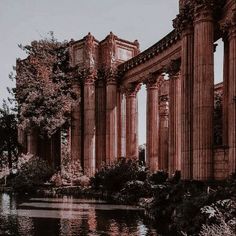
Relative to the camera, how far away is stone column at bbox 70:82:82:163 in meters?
48.1

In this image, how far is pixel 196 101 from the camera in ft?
78.0

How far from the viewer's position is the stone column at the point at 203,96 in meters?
23.2

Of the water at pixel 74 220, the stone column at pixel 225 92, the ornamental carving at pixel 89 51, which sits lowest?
the water at pixel 74 220

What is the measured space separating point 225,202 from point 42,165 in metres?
33.1

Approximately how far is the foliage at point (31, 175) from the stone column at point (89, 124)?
376 centimetres

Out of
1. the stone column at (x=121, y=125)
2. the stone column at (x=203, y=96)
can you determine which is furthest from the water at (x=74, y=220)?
the stone column at (x=121, y=125)

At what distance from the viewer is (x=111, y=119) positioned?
1857 inches

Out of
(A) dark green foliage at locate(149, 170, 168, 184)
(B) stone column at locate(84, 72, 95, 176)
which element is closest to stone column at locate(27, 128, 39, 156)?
(B) stone column at locate(84, 72, 95, 176)

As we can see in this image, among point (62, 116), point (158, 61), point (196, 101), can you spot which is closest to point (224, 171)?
point (196, 101)

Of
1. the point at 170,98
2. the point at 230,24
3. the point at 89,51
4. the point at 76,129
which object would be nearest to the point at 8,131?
the point at 76,129

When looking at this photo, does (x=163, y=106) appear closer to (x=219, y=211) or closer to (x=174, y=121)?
(x=174, y=121)

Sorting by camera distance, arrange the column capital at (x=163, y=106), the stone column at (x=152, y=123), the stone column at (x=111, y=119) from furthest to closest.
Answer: the column capital at (x=163, y=106) < the stone column at (x=111, y=119) < the stone column at (x=152, y=123)

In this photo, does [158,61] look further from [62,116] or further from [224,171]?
[224,171]

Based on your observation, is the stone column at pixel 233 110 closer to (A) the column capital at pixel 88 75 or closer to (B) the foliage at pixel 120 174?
(B) the foliage at pixel 120 174
